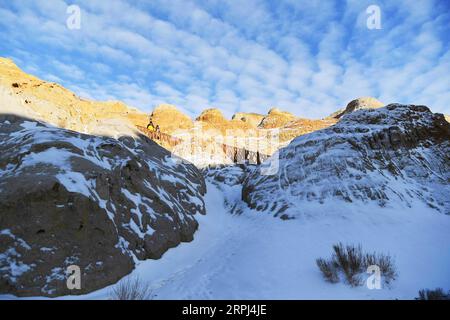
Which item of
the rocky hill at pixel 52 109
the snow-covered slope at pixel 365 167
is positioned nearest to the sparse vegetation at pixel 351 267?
the snow-covered slope at pixel 365 167

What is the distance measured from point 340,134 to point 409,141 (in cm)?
432

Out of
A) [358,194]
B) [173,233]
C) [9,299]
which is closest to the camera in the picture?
[9,299]

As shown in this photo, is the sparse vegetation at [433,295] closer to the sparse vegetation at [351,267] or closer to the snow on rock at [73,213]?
the sparse vegetation at [351,267]

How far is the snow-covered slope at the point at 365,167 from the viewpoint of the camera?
15.6 m

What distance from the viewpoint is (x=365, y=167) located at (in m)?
17.4

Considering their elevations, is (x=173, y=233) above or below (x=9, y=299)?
above

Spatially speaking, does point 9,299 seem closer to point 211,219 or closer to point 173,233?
point 173,233

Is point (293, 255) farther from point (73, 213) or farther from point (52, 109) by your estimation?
point (52, 109)

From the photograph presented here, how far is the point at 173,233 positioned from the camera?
A: 480 inches

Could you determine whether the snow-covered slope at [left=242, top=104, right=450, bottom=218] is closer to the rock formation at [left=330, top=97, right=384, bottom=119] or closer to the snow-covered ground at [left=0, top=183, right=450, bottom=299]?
the snow-covered ground at [left=0, top=183, right=450, bottom=299]

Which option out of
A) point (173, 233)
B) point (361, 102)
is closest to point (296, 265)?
point (173, 233)

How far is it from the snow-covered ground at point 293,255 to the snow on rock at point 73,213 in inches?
24.4

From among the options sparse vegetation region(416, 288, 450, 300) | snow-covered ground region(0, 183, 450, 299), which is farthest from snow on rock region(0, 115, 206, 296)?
sparse vegetation region(416, 288, 450, 300)

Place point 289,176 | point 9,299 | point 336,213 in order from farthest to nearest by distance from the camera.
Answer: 1. point 289,176
2. point 336,213
3. point 9,299
